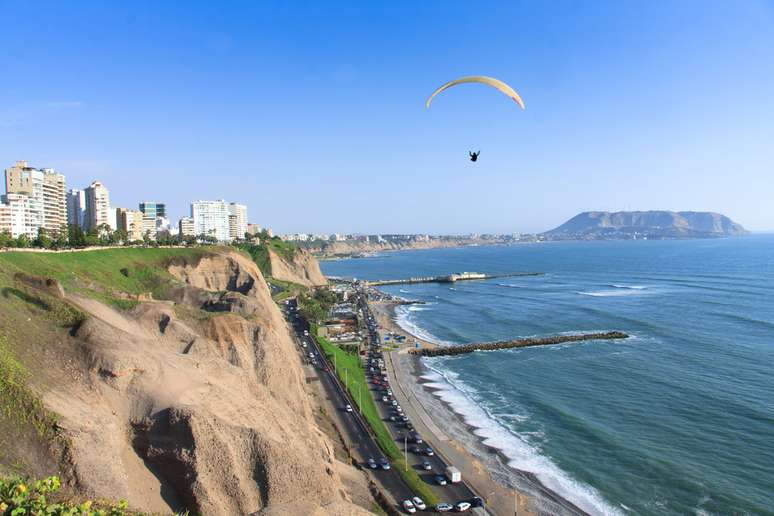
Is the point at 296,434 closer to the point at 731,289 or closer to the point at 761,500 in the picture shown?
the point at 761,500

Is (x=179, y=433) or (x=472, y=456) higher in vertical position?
(x=179, y=433)

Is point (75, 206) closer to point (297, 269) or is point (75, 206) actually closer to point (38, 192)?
point (38, 192)

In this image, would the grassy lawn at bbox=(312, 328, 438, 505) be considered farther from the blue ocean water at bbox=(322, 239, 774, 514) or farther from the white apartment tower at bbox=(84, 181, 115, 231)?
the white apartment tower at bbox=(84, 181, 115, 231)

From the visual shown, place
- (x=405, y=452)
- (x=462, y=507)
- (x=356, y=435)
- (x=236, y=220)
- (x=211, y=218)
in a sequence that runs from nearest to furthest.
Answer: (x=462, y=507) < (x=405, y=452) < (x=356, y=435) < (x=211, y=218) < (x=236, y=220)

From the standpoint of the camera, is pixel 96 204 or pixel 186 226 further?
pixel 186 226

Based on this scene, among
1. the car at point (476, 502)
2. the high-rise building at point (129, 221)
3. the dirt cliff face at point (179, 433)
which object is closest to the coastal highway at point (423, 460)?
the car at point (476, 502)

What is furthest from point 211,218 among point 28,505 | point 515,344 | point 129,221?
point 28,505

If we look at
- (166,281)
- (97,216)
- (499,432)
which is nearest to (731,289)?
(499,432)
